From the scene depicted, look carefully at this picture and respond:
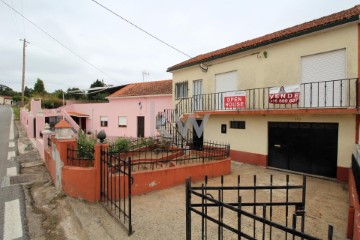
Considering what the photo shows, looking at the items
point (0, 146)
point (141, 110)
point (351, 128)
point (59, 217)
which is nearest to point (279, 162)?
point (351, 128)

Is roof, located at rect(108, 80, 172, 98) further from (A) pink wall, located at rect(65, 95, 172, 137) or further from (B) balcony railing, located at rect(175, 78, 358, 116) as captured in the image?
(B) balcony railing, located at rect(175, 78, 358, 116)

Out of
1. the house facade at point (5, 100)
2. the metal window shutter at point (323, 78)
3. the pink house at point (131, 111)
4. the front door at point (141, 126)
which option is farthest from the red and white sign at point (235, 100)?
the house facade at point (5, 100)

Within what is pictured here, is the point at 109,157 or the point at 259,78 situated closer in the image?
the point at 109,157

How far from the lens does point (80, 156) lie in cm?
696

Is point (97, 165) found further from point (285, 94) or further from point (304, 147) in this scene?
point (304, 147)

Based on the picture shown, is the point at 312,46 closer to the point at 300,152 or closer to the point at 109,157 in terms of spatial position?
the point at 300,152

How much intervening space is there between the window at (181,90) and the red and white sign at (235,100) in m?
4.04

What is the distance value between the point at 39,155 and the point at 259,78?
1135cm

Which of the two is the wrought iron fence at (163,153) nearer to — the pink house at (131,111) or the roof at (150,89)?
the pink house at (131,111)

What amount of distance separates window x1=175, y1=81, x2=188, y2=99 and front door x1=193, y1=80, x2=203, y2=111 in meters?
0.80

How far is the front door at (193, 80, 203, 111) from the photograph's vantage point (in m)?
13.4

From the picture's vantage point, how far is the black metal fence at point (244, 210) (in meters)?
2.84

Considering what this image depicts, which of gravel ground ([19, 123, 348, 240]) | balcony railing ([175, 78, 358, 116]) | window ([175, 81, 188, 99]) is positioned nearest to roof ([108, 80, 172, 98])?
window ([175, 81, 188, 99])

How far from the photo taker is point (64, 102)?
31.2m
